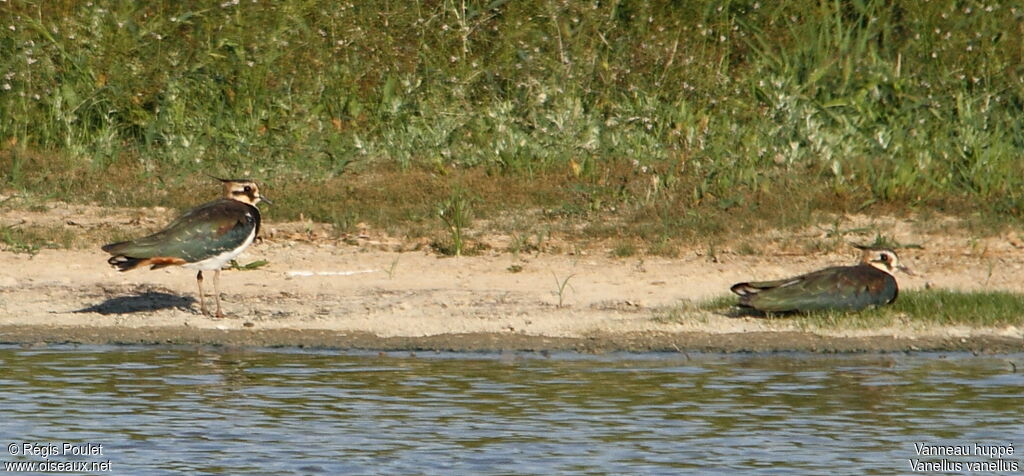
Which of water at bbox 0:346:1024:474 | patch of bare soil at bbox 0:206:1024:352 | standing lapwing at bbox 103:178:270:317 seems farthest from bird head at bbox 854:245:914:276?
standing lapwing at bbox 103:178:270:317

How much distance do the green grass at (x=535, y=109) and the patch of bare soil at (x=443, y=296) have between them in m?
0.50

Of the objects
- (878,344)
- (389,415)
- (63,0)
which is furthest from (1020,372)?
(63,0)

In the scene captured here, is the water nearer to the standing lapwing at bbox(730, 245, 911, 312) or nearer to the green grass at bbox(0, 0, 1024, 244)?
the standing lapwing at bbox(730, 245, 911, 312)

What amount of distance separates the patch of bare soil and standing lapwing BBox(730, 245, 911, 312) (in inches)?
7.6

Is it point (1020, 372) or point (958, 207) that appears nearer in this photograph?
point (1020, 372)

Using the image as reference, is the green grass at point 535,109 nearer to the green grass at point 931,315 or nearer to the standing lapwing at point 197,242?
the green grass at point 931,315

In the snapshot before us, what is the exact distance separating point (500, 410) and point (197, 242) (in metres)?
3.16

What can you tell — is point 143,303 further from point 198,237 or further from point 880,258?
point 880,258

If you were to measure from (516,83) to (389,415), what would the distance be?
8100mm

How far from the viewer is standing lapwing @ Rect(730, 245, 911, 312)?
36.0 ft

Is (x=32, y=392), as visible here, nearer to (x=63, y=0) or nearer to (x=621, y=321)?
(x=621, y=321)

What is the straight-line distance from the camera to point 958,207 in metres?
13.8

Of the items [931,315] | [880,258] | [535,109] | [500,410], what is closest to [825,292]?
[880,258]

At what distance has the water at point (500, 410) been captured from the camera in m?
8.03
